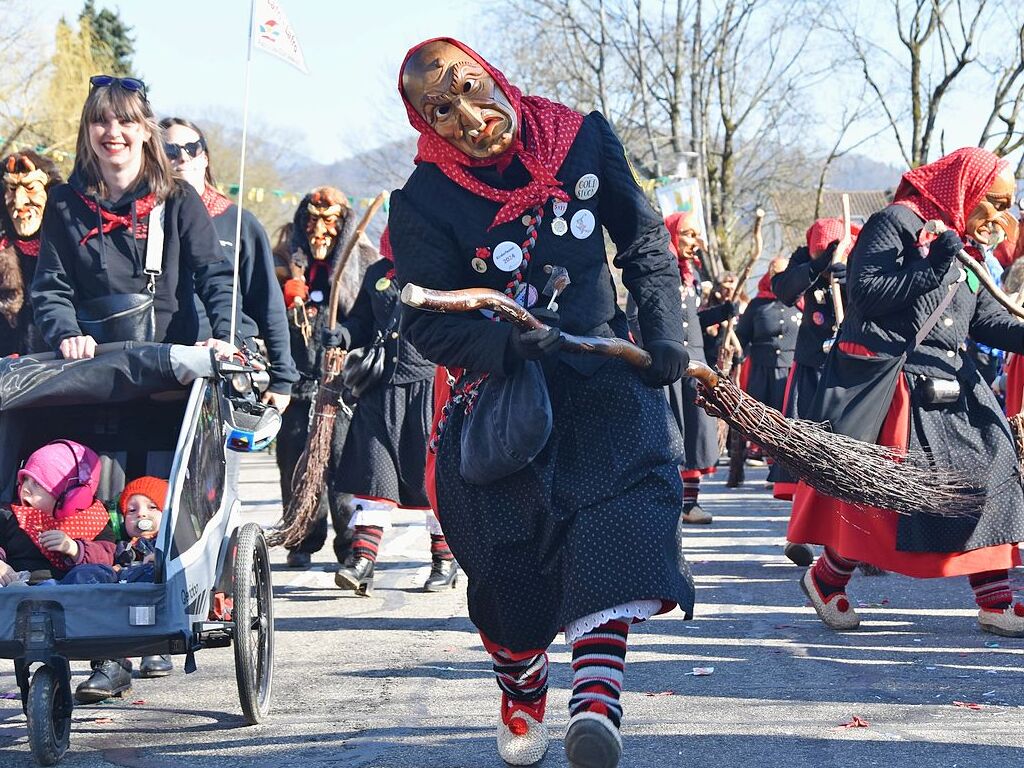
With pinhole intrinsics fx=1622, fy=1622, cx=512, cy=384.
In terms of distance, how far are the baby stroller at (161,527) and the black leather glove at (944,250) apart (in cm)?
264

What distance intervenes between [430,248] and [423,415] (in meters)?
4.10

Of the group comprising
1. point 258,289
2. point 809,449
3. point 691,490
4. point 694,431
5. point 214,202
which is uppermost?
point 214,202

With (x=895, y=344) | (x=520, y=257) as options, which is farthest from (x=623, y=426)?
(x=895, y=344)

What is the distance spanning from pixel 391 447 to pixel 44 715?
3.79 meters

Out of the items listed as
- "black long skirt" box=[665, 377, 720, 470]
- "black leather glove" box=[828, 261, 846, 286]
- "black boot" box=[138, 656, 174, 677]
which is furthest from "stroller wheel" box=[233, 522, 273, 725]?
"black long skirt" box=[665, 377, 720, 470]

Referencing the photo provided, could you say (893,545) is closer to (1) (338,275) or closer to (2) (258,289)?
(2) (258,289)

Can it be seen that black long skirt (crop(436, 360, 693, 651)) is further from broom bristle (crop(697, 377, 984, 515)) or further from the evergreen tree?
the evergreen tree

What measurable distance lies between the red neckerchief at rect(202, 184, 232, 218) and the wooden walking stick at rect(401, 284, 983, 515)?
2776mm

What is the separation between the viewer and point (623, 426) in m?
4.03

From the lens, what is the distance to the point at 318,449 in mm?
8859

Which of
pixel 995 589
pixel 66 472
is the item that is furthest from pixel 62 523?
pixel 995 589

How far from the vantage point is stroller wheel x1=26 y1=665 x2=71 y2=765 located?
14.6ft

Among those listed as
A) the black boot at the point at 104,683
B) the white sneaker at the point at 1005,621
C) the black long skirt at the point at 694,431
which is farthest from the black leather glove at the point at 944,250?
the black long skirt at the point at 694,431

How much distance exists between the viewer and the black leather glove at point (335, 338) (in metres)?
8.34
